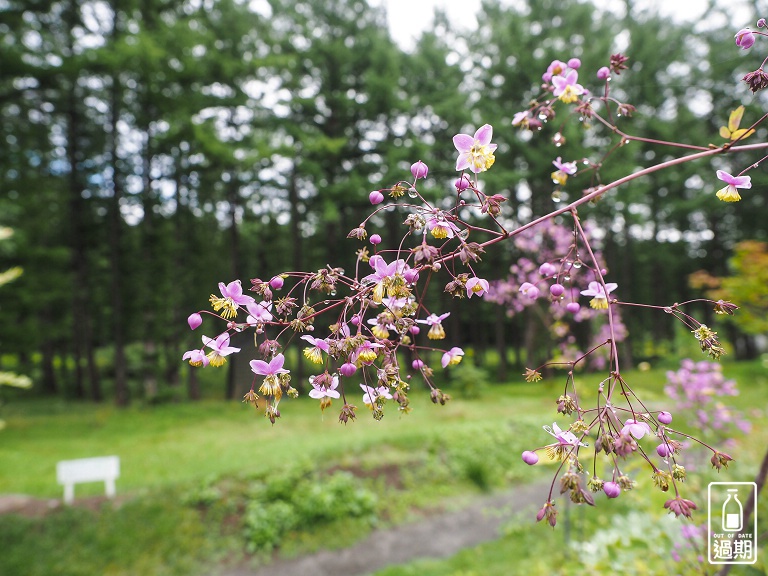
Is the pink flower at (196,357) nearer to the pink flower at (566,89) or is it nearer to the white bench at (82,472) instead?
the pink flower at (566,89)

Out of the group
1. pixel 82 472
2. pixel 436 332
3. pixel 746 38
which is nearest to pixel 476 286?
pixel 436 332

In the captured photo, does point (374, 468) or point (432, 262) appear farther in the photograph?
point (374, 468)

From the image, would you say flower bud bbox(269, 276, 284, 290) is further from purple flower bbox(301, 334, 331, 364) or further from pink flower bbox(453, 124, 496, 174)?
pink flower bbox(453, 124, 496, 174)

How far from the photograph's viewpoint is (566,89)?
0.96 meters

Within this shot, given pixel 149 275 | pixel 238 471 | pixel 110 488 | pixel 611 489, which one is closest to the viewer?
pixel 611 489

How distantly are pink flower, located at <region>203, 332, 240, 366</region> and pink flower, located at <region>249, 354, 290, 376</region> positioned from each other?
0.05m

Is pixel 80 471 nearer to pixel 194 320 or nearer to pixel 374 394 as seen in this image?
pixel 194 320

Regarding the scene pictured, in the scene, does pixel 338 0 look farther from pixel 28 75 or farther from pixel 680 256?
pixel 680 256

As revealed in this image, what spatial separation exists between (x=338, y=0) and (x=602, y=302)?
414 inches

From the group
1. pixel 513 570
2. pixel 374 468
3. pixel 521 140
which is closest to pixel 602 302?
pixel 513 570

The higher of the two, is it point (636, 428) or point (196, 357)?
point (196, 357)

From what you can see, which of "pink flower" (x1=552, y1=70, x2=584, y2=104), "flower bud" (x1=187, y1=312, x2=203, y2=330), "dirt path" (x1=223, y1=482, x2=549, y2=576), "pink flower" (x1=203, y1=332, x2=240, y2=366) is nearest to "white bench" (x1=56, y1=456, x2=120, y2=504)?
"dirt path" (x1=223, y1=482, x2=549, y2=576)

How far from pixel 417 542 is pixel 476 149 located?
4862 millimetres

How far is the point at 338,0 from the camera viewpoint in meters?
9.35
